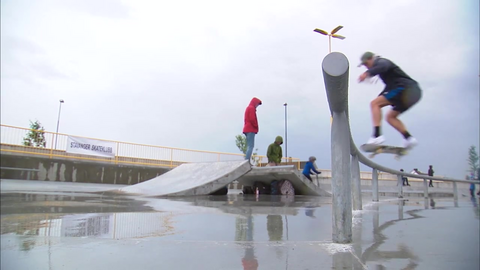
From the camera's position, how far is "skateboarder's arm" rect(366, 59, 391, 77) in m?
1.81

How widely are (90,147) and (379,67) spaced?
16.7 metres

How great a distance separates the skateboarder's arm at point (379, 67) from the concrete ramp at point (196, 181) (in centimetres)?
507

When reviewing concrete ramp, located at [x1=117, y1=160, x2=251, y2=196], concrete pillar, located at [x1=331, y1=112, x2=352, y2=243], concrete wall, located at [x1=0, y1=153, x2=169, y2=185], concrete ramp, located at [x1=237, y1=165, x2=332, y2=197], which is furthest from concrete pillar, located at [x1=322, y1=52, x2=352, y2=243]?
concrete wall, located at [x1=0, y1=153, x2=169, y2=185]

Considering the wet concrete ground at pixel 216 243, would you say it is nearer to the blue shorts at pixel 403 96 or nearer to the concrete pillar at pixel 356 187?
the concrete pillar at pixel 356 187

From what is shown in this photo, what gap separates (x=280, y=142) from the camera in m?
9.22

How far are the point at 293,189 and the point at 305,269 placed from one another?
24.3 ft

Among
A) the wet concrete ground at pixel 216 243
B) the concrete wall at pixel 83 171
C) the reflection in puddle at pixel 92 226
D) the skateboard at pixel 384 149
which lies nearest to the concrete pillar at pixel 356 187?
the wet concrete ground at pixel 216 243

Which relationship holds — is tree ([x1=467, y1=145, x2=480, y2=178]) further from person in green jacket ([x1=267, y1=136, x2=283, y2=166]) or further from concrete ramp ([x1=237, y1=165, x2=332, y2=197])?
person in green jacket ([x1=267, y1=136, x2=283, y2=166])

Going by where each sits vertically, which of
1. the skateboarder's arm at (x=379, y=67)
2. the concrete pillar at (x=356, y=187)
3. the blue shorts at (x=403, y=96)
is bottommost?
the concrete pillar at (x=356, y=187)

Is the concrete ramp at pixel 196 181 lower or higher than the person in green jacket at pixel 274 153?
lower

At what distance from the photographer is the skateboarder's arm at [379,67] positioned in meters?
1.81

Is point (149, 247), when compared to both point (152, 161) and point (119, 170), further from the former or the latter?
point (152, 161)

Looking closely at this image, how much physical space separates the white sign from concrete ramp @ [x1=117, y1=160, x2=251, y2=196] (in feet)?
30.9

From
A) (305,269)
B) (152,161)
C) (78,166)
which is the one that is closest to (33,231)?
(305,269)
